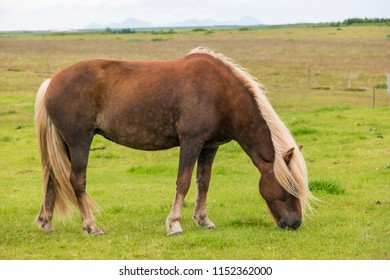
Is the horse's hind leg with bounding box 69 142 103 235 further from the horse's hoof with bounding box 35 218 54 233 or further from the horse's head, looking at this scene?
the horse's head

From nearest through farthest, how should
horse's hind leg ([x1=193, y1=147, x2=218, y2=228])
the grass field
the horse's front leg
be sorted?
the grass field < the horse's front leg < horse's hind leg ([x1=193, y1=147, x2=218, y2=228])

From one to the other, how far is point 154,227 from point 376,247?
10.2ft

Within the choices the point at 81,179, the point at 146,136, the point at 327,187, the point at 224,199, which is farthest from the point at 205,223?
the point at 327,187

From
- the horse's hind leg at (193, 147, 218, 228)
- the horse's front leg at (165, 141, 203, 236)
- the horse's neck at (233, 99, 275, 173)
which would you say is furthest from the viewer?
the horse's hind leg at (193, 147, 218, 228)

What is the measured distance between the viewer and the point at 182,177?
8344mm

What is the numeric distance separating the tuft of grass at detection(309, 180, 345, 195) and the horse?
2856 millimetres

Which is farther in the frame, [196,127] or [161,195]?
[161,195]

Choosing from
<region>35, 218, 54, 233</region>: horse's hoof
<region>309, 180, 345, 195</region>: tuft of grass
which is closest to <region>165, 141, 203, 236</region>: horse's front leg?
<region>35, 218, 54, 233</region>: horse's hoof

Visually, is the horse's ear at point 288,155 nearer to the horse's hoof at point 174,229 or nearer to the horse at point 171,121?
the horse at point 171,121

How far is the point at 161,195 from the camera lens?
38.4 ft

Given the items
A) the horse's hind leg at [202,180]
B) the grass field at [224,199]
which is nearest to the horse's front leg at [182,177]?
the grass field at [224,199]

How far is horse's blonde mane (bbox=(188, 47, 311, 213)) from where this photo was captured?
26.7 ft
